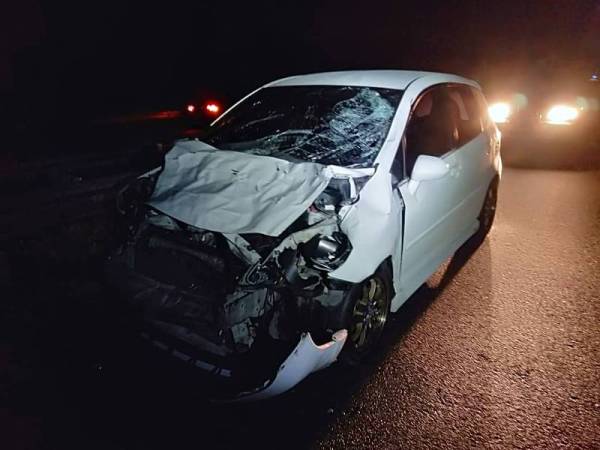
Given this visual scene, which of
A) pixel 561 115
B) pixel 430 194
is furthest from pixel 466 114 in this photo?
pixel 561 115

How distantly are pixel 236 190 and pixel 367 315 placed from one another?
115 centimetres

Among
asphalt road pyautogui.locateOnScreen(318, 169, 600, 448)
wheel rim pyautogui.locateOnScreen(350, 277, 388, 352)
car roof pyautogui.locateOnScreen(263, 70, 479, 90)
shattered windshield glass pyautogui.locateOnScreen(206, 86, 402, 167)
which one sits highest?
car roof pyautogui.locateOnScreen(263, 70, 479, 90)

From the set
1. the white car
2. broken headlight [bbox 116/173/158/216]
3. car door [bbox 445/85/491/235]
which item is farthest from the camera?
car door [bbox 445/85/491/235]

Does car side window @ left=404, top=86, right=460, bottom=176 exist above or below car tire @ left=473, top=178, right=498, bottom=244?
above

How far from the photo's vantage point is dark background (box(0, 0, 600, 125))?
12.7 m

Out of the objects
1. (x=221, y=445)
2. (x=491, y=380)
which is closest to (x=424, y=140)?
(x=491, y=380)

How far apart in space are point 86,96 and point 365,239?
13444 mm

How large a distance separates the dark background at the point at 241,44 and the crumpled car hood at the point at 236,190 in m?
7.53

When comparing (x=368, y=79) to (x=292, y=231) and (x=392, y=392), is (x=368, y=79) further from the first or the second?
(x=392, y=392)

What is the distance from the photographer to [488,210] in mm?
5031

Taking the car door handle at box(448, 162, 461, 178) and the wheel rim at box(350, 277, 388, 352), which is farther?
the car door handle at box(448, 162, 461, 178)

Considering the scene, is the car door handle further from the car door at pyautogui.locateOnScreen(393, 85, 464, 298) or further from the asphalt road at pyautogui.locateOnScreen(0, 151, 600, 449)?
the asphalt road at pyautogui.locateOnScreen(0, 151, 600, 449)

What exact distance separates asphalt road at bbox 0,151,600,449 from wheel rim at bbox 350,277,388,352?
171mm

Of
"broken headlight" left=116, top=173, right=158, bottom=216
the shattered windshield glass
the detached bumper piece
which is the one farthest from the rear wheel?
"broken headlight" left=116, top=173, right=158, bottom=216
